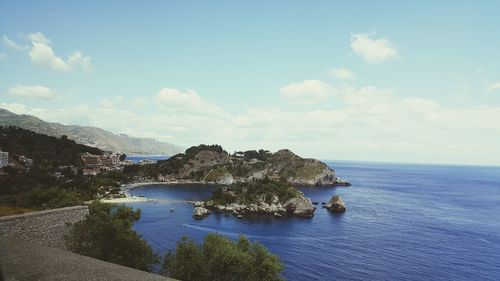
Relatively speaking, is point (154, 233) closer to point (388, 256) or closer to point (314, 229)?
point (314, 229)

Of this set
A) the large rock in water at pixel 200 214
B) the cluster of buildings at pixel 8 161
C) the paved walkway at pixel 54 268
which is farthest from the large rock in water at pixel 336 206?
the paved walkway at pixel 54 268

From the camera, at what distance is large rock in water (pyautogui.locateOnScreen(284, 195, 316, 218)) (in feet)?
370

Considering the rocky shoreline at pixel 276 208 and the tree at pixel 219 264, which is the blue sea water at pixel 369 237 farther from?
the tree at pixel 219 264

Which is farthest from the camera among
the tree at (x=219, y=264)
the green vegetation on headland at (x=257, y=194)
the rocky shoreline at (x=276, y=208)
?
the green vegetation on headland at (x=257, y=194)

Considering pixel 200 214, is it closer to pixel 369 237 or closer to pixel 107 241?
pixel 369 237

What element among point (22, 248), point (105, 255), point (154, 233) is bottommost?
point (154, 233)

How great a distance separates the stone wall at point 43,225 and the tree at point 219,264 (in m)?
11.6

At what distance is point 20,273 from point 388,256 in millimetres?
67487

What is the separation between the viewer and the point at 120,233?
113 feet

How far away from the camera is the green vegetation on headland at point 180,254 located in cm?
3353

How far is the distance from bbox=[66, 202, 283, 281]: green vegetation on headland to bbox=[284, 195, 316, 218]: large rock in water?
78.2m

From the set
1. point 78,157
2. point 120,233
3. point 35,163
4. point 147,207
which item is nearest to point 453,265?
point 120,233

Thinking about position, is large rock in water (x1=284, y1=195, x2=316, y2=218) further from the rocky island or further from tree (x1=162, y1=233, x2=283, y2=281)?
tree (x1=162, y1=233, x2=283, y2=281)

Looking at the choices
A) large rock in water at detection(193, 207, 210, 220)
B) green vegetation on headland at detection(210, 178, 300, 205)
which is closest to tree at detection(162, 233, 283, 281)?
large rock in water at detection(193, 207, 210, 220)
